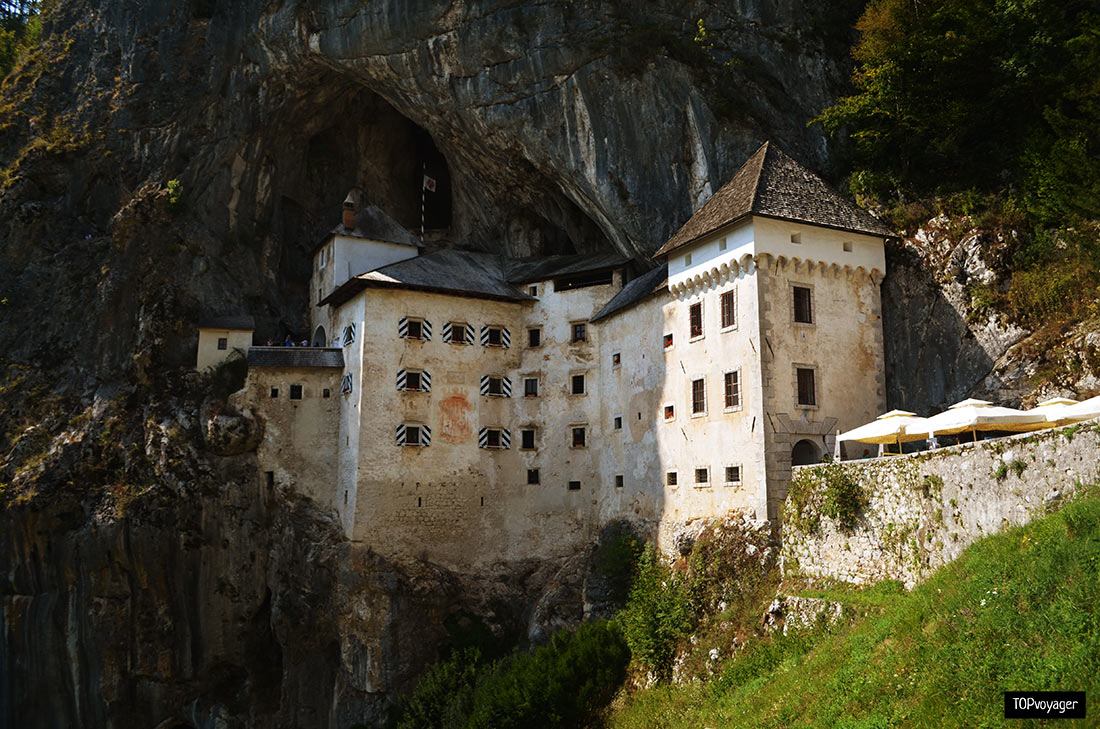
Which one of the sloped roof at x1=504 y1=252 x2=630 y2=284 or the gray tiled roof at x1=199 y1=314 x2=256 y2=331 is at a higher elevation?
the sloped roof at x1=504 y1=252 x2=630 y2=284

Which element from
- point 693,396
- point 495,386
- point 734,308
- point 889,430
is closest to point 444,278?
point 495,386

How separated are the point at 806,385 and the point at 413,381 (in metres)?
17.1

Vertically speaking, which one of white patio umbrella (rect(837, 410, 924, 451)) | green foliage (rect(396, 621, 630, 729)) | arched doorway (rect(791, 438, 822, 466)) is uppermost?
white patio umbrella (rect(837, 410, 924, 451))

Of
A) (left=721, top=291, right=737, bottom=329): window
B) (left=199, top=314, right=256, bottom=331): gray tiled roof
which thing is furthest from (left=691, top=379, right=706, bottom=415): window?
(left=199, top=314, right=256, bottom=331): gray tiled roof

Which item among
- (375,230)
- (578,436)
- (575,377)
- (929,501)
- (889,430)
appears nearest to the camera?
(929,501)

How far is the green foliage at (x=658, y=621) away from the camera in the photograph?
2814cm

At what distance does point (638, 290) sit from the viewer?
37.2 meters

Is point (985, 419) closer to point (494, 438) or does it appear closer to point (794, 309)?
point (794, 309)

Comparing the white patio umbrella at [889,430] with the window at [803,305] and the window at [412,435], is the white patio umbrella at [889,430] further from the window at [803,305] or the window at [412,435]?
the window at [412,435]

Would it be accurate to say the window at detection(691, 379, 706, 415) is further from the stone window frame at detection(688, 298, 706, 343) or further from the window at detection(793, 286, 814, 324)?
the window at detection(793, 286, 814, 324)

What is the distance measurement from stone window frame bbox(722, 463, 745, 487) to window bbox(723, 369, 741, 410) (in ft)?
6.25

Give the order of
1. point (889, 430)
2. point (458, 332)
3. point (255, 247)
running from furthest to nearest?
point (255, 247), point (458, 332), point (889, 430)

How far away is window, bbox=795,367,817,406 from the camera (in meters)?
29.5

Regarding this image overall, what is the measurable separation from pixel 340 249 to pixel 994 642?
3673 centimetres
